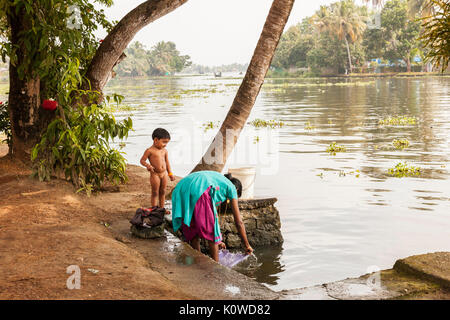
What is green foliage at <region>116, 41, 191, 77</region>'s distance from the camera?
467 feet

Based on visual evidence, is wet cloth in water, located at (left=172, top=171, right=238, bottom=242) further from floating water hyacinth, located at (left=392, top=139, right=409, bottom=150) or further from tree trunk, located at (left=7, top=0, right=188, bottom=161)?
floating water hyacinth, located at (left=392, top=139, right=409, bottom=150)

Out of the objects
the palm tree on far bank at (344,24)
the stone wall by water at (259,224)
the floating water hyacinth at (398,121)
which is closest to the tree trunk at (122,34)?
the stone wall by water at (259,224)

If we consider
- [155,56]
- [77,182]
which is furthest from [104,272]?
[155,56]

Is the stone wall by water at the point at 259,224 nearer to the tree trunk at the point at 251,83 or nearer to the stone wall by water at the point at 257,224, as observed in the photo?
the stone wall by water at the point at 257,224

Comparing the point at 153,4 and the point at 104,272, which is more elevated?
the point at 153,4

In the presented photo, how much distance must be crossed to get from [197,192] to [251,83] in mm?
3194

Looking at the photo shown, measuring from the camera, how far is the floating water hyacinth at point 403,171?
445 inches

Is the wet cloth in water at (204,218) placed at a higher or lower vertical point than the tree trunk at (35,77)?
lower

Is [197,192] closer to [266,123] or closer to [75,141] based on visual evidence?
[75,141]

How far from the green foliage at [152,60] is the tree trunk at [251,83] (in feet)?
442

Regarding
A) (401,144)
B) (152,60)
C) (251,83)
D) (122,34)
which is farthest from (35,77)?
(152,60)

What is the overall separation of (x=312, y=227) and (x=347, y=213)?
0.94m

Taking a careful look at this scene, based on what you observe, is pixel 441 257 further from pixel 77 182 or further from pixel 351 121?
pixel 351 121

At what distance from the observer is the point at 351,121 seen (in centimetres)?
2184
